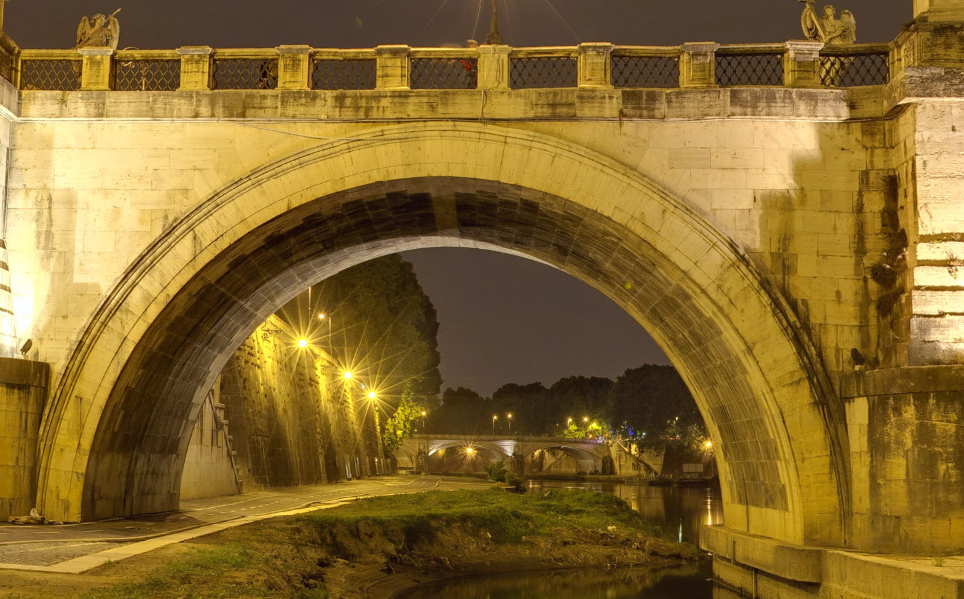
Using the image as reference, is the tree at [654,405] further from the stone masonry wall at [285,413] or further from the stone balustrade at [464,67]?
the stone balustrade at [464,67]

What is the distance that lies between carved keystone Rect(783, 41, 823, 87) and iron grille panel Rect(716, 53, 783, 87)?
10.3 inches

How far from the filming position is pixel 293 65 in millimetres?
14953

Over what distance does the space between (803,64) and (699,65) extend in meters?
1.56

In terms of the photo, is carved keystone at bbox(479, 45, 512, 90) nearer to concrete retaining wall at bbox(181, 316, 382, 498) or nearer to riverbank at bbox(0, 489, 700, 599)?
riverbank at bbox(0, 489, 700, 599)

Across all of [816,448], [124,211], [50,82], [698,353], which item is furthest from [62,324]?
[816,448]

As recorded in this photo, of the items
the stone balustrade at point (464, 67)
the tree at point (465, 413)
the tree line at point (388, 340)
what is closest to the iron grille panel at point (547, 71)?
the stone balustrade at point (464, 67)

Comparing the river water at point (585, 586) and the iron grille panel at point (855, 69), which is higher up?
→ the iron grille panel at point (855, 69)

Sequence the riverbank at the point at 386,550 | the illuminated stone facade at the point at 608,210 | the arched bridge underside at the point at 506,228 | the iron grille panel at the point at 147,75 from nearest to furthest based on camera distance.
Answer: the riverbank at the point at 386,550 < the illuminated stone facade at the point at 608,210 < the arched bridge underside at the point at 506,228 < the iron grille panel at the point at 147,75

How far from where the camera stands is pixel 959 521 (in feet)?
38.0

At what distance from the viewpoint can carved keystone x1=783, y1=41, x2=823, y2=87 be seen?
14023 millimetres

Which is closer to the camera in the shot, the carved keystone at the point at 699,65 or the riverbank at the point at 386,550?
the riverbank at the point at 386,550

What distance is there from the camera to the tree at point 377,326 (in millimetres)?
45406

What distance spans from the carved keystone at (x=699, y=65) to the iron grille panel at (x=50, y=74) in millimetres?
9985

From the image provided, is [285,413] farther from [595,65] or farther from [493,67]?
[595,65]
